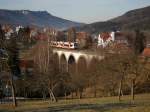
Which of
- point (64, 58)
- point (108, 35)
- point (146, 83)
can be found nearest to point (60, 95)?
point (146, 83)

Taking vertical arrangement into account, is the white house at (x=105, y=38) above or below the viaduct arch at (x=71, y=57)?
above

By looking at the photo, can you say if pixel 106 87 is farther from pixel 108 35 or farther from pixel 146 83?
pixel 108 35

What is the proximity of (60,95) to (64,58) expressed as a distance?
131 feet

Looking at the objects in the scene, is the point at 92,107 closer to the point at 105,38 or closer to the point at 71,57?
the point at 71,57

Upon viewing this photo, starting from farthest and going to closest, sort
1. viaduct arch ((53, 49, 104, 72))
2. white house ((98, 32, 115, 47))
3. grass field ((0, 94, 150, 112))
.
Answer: white house ((98, 32, 115, 47)), viaduct arch ((53, 49, 104, 72)), grass field ((0, 94, 150, 112))

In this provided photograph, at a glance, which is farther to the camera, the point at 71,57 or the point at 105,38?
the point at 105,38

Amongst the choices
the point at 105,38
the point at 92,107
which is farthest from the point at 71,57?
the point at 92,107

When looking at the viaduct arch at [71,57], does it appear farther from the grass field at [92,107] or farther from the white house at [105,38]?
Answer: the white house at [105,38]

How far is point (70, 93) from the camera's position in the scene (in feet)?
179

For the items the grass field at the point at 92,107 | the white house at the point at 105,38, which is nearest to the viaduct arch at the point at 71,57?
the grass field at the point at 92,107

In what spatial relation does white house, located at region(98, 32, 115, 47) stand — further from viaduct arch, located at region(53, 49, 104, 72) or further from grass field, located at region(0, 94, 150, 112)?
grass field, located at region(0, 94, 150, 112)

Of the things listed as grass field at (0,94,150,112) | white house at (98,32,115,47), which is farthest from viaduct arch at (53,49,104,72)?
white house at (98,32,115,47)

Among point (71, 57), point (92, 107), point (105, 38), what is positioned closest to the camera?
point (92, 107)

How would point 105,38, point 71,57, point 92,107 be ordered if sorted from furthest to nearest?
point 105,38
point 71,57
point 92,107
